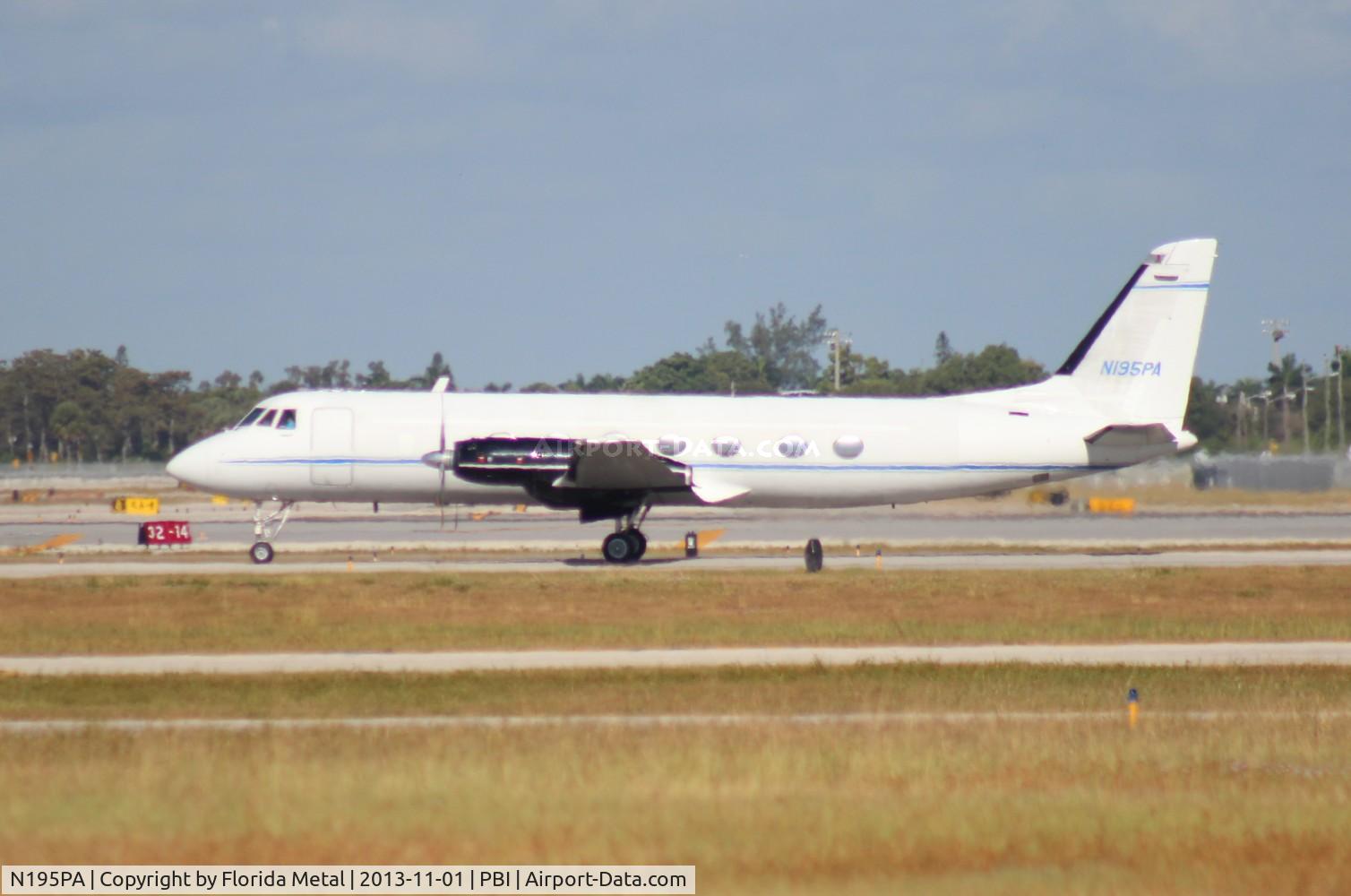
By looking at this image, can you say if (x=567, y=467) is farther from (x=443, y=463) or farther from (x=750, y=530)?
(x=750, y=530)

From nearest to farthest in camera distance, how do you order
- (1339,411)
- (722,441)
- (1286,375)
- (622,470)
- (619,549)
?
(622,470) → (722,441) → (619,549) → (1339,411) → (1286,375)

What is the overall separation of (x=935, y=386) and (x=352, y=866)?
97375mm

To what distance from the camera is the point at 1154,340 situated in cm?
3681

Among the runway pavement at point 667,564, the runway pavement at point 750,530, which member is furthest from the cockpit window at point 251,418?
the runway pavement at point 750,530

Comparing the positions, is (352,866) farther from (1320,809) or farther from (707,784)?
(1320,809)

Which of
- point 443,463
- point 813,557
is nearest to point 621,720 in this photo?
point 813,557

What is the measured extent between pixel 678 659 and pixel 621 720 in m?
5.25

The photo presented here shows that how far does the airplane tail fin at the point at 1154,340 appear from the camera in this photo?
121 ft

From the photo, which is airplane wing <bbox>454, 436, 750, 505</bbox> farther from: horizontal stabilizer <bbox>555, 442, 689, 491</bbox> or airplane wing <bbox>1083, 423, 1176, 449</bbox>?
airplane wing <bbox>1083, 423, 1176, 449</bbox>

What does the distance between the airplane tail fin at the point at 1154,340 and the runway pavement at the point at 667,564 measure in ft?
12.5

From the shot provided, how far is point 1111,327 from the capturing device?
3712cm

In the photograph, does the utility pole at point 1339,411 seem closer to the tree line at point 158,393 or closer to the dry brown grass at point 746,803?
the tree line at point 158,393

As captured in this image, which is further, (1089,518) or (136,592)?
(1089,518)

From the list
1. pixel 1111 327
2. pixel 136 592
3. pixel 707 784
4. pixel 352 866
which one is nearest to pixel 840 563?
pixel 1111 327
